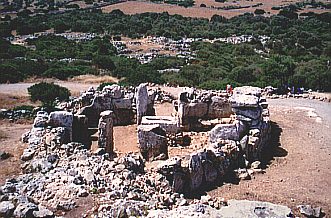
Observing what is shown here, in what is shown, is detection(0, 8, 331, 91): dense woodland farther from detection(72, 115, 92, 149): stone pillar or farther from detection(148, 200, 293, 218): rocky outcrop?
detection(148, 200, 293, 218): rocky outcrop

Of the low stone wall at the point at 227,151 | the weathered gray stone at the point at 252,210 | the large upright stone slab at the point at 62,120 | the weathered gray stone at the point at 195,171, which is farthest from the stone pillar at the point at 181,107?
the weathered gray stone at the point at 252,210

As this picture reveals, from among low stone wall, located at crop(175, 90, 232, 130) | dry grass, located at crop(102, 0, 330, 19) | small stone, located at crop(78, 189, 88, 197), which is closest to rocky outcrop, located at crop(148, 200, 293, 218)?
small stone, located at crop(78, 189, 88, 197)

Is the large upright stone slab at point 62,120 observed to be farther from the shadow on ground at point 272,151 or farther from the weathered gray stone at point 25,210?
the shadow on ground at point 272,151

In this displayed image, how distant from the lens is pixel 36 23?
6338 cm

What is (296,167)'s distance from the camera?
1795 centimetres

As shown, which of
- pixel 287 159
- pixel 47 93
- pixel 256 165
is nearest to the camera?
pixel 256 165

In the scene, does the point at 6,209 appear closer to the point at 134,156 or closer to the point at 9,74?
the point at 134,156

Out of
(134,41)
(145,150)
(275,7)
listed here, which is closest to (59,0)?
(275,7)

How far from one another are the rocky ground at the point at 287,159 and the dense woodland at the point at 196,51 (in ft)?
20.1

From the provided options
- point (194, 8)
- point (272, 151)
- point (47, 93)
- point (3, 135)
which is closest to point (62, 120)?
point (3, 135)

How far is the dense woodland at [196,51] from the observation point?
104 ft

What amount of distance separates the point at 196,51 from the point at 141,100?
1045 inches

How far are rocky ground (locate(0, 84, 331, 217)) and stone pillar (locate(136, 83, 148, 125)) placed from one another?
792mm

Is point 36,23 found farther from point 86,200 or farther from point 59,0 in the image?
point 86,200
